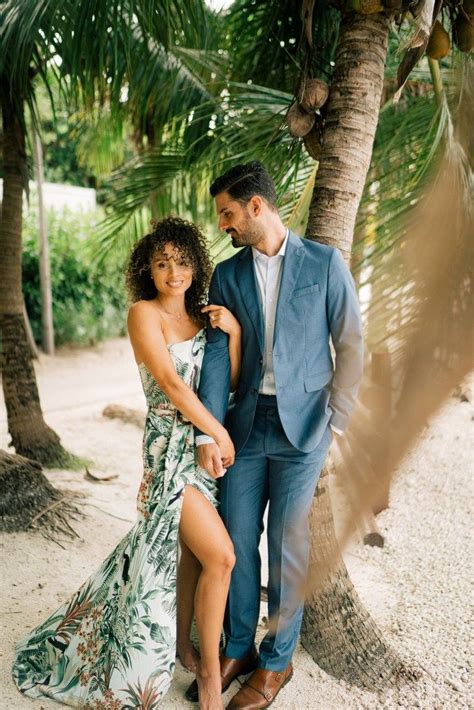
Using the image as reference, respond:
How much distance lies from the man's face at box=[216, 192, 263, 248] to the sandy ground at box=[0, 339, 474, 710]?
3.57ft

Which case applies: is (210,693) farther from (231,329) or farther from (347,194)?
(347,194)

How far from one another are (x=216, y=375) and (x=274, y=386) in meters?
0.25

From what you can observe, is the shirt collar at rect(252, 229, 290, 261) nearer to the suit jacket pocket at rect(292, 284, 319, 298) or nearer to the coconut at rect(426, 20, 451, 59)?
the suit jacket pocket at rect(292, 284, 319, 298)

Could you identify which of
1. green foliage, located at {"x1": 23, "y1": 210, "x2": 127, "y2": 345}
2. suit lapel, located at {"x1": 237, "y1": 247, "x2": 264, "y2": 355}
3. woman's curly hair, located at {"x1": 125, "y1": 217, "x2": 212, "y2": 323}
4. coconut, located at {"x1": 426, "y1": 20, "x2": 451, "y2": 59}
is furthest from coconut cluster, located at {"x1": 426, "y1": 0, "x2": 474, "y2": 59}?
green foliage, located at {"x1": 23, "y1": 210, "x2": 127, "y2": 345}

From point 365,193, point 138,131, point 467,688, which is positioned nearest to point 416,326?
point 467,688

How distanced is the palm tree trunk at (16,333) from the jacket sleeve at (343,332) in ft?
12.1

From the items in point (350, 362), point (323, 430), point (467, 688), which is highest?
point (350, 362)

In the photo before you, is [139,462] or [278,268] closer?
[278,268]

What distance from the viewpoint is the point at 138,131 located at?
827 cm

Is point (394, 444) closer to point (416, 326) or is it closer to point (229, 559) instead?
point (416, 326)

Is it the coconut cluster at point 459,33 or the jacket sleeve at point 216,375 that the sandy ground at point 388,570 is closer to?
the jacket sleeve at point 216,375

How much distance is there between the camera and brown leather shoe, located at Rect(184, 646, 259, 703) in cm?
287

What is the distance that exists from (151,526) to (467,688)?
1.74 meters

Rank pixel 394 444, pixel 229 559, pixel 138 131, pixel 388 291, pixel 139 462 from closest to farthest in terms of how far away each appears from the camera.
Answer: pixel 394 444, pixel 388 291, pixel 229 559, pixel 139 462, pixel 138 131
